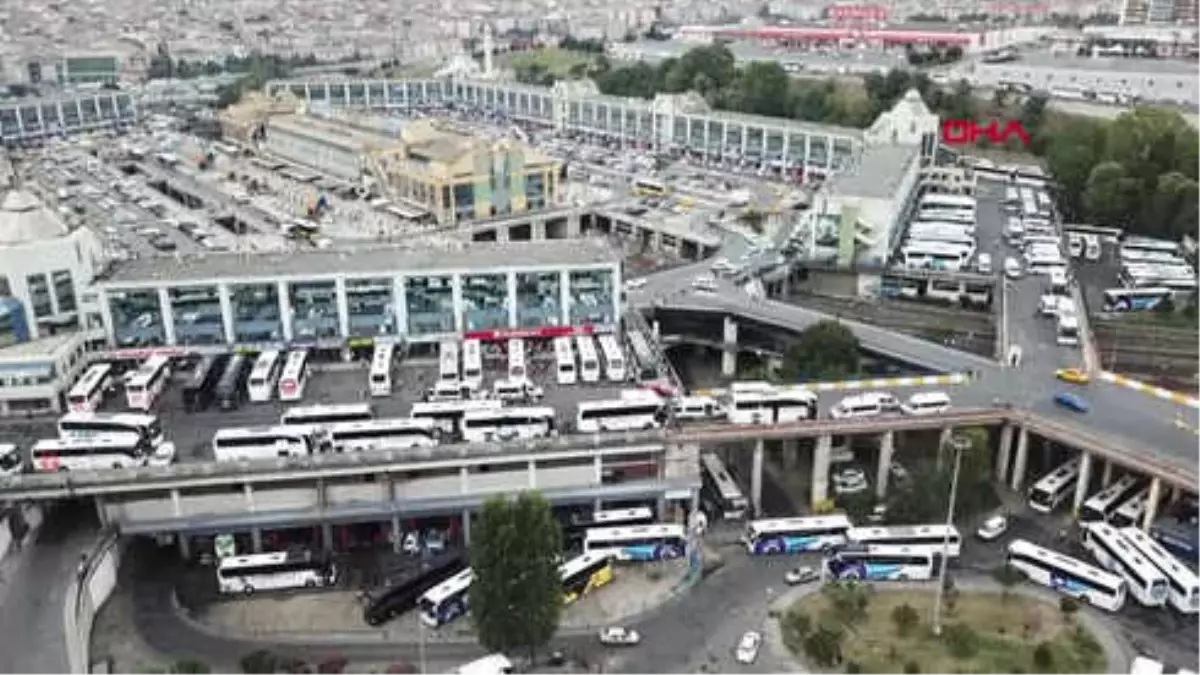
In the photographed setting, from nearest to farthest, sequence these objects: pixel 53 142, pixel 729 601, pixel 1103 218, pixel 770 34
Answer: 1. pixel 729 601
2. pixel 1103 218
3. pixel 53 142
4. pixel 770 34

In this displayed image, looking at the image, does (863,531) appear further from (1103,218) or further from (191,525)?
(1103,218)

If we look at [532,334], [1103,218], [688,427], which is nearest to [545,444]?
[688,427]

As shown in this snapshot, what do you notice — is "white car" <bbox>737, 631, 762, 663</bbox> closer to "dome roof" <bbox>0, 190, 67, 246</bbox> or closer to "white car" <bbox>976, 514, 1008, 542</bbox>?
"white car" <bbox>976, 514, 1008, 542</bbox>

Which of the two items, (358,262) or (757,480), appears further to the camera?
(358,262)

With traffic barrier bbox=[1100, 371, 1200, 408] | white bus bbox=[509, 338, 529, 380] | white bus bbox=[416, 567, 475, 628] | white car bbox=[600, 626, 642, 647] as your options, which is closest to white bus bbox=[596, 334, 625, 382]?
white bus bbox=[509, 338, 529, 380]

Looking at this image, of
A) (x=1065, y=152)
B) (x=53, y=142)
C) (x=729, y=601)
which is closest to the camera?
(x=729, y=601)

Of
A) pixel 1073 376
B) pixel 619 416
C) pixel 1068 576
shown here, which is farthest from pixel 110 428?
pixel 1073 376

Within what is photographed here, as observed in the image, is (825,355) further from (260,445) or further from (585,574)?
(260,445)
